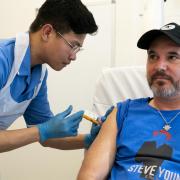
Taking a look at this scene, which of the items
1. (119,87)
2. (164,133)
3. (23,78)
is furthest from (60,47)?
(164,133)

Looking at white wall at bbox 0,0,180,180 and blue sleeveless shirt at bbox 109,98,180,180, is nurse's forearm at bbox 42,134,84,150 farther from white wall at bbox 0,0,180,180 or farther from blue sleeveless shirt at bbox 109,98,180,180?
white wall at bbox 0,0,180,180

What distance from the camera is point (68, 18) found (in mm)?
1293

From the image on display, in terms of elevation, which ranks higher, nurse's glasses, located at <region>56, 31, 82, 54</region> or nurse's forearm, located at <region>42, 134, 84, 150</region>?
nurse's glasses, located at <region>56, 31, 82, 54</region>

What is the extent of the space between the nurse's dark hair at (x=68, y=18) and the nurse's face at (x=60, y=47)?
0.03 metres

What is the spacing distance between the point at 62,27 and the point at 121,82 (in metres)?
0.51

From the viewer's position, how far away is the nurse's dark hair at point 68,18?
4.21ft

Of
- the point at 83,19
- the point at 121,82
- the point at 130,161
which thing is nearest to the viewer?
the point at 130,161

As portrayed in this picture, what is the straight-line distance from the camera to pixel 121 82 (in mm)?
1637

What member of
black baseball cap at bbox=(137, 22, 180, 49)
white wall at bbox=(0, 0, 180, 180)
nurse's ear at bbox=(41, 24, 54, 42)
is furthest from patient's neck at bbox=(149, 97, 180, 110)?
white wall at bbox=(0, 0, 180, 180)

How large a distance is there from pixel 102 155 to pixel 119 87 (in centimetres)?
54

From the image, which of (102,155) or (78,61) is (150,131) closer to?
(102,155)

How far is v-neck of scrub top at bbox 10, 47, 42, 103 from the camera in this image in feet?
4.43

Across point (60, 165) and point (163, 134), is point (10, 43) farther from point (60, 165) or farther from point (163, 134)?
point (60, 165)

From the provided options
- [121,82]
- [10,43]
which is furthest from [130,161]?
[10,43]
